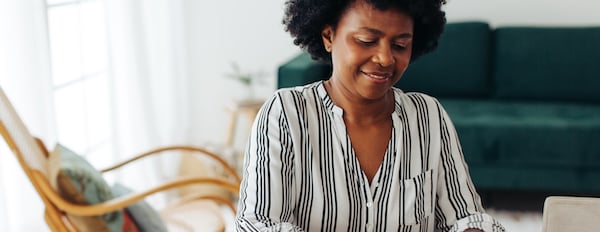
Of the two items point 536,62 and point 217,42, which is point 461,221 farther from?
point 217,42

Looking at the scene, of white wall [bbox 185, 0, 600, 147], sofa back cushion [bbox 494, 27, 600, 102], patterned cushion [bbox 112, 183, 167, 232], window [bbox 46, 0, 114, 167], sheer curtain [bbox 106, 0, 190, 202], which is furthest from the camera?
white wall [bbox 185, 0, 600, 147]

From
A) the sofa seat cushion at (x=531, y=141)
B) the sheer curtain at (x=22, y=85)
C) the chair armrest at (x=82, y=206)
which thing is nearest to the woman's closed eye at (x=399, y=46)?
the chair armrest at (x=82, y=206)

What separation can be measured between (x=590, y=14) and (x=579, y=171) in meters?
1.04

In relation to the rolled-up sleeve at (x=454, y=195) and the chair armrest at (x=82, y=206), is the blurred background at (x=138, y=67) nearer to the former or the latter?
the chair armrest at (x=82, y=206)

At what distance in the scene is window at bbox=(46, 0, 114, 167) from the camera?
3.04 meters

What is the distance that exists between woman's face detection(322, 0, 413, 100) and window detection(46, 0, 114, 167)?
5.74ft

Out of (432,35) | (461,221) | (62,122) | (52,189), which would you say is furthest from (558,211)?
(62,122)

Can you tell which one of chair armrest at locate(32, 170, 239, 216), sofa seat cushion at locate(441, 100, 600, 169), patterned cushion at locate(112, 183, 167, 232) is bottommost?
sofa seat cushion at locate(441, 100, 600, 169)

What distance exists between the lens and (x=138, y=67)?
11.2 feet

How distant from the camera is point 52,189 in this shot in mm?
1909

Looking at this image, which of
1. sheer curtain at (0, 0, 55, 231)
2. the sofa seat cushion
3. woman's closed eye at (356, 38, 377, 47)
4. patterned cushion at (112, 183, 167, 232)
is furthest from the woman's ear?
the sofa seat cushion

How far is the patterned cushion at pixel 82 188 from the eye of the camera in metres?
1.96

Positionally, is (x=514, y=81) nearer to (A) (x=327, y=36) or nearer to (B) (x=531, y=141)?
(B) (x=531, y=141)

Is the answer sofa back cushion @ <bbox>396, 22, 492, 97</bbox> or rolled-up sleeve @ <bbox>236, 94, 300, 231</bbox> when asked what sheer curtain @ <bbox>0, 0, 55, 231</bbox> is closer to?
rolled-up sleeve @ <bbox>236, 94, 300, 231</bbox>
